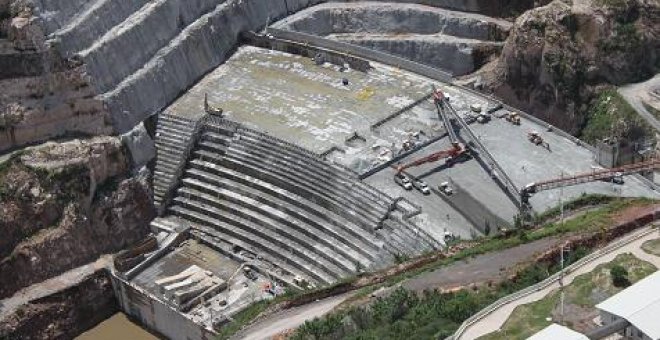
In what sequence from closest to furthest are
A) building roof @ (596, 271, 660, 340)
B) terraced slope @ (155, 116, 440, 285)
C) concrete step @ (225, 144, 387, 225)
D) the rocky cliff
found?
building roof @ (596, 271, 660, 340) < terraced slope @ (155, 116, 440, 285) < concrete step @ (225, 144, 387, 225) < the rocky cliff

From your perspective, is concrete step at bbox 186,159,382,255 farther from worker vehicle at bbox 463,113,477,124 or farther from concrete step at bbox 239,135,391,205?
worker vehicle at bbox 463,113,477,124

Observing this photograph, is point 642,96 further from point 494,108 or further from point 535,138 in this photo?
point 535,138

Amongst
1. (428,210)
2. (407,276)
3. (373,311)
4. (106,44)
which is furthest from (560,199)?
(106,44)

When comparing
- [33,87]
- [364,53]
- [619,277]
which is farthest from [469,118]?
[33,87]

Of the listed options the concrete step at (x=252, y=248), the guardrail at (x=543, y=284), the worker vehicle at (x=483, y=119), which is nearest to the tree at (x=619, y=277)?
the guardrail at (x=543, y=284)

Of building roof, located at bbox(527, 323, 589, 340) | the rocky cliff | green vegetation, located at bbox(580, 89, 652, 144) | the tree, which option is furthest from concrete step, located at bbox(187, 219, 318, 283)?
green vegetation, located at bbox(580, 89, 652, 144)

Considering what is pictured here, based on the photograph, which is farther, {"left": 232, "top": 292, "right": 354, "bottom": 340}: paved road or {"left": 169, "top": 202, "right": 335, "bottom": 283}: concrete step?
{"left": 169, "top": 202, "right": 335, "bottom": 283}: concrete step
